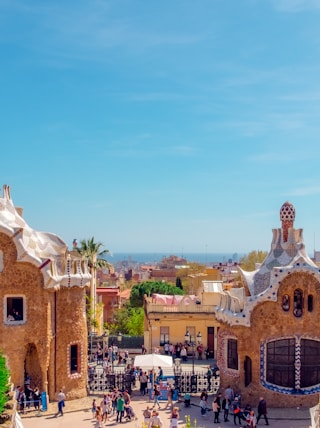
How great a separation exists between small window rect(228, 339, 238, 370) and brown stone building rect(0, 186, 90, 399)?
674cm

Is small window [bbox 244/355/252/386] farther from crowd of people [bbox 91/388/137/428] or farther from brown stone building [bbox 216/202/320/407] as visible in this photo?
crowd of people [bbox 91/388/137/428]

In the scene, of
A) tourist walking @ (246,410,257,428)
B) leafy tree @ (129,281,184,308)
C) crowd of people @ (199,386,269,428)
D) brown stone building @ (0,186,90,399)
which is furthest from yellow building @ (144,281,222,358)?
leafy tree @ (129,281,184,308)

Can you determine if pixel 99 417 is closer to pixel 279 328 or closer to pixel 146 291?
pixel 279 328

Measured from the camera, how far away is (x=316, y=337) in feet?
→ 80.9

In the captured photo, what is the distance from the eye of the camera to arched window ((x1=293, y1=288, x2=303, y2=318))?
24797mm

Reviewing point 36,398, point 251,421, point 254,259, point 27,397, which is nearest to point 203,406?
point 251,421

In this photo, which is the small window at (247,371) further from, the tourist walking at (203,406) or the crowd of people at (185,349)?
the crowd of people at (185,349)

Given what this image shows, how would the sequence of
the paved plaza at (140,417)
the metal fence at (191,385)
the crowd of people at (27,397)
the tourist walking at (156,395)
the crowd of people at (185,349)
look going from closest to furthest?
the paved plaza at (140,417) < the crowd of people at (27,397) < the tourist walking at (156,395) < the metal fence at (191,385) < the crowd of people at (185,349)

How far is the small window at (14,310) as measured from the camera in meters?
25.1

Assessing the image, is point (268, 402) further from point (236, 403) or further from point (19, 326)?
point (19, 326)

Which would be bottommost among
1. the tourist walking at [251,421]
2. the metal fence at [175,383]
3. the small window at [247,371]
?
the metal fence at [175,383]

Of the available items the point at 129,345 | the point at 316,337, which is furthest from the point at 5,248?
the point at 129,345

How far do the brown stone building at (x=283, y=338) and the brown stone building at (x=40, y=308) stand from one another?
7.26 meters

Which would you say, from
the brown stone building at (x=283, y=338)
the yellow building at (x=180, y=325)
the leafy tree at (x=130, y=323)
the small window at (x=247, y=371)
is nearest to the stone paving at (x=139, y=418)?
the brown stone building at (x=283, y=338)
